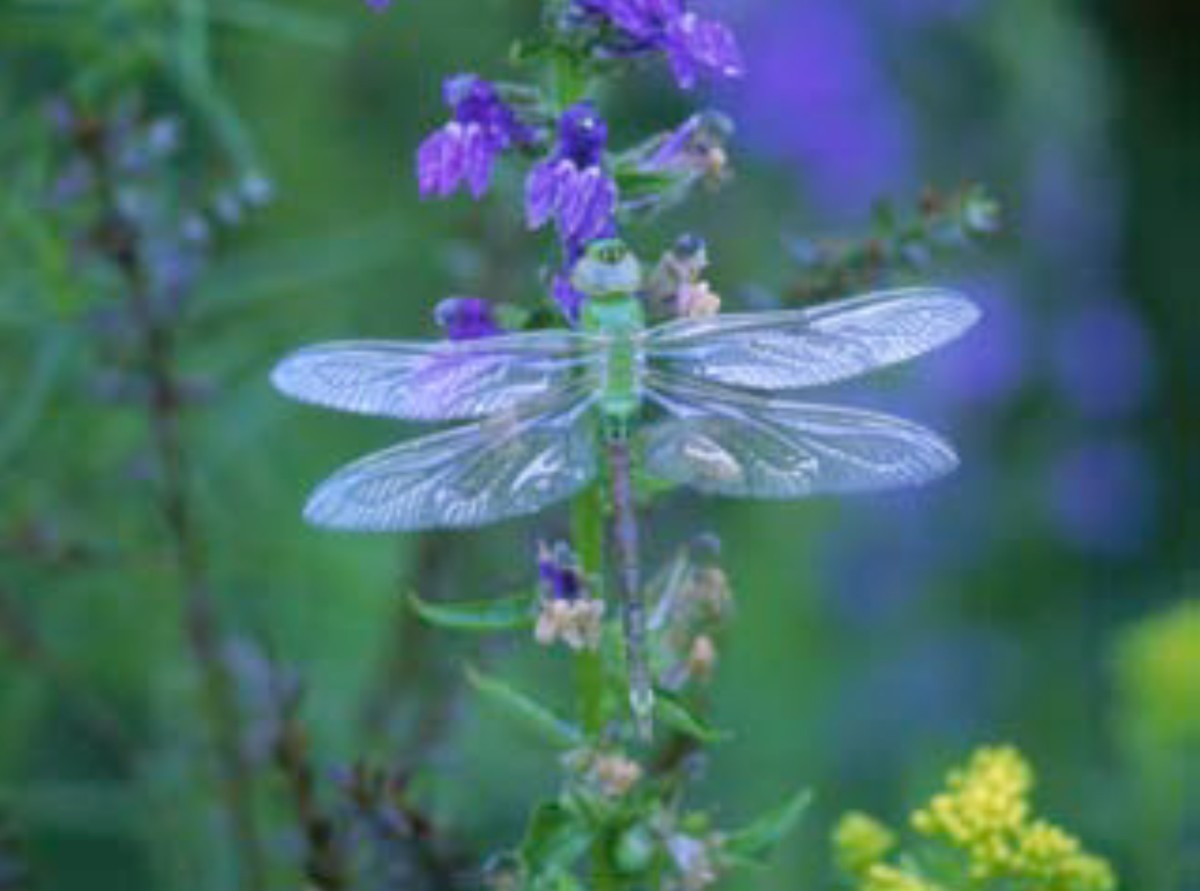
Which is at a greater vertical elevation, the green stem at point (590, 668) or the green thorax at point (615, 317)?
the green thorax at point (615, 317)

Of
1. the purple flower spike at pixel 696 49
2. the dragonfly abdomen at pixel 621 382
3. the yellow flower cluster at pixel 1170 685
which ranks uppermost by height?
the purple flower spike at pixel 696 49

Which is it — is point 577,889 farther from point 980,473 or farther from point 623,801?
point 980,473

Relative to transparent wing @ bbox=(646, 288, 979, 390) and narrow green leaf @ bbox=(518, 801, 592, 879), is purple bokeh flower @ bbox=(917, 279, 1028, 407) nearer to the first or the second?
Result: transparent wing @ bbox=(646, 288, 979, 390)

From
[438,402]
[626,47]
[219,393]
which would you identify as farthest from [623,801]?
[219,393]

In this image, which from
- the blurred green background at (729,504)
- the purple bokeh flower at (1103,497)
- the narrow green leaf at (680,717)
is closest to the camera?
the narrow green leaf at (680,717)

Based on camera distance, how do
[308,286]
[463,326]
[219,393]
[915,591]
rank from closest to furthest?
1. [463,326]
2. [219,393]
3. [308,286]
4. [915,591]

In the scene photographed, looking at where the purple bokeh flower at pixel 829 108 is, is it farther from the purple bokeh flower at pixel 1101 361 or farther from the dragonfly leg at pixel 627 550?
the dragonfly leg at pixel 627 550

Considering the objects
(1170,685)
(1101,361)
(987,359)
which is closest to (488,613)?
(1170,685)

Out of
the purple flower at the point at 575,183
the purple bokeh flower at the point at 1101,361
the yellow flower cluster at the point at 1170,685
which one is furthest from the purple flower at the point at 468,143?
the purple bokeh flower at the point at 1101,361
